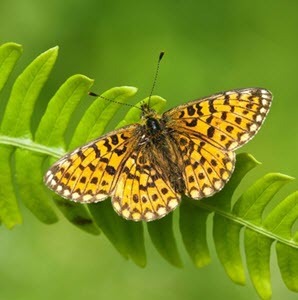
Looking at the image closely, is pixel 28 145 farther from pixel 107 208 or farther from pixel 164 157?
pixel 164 157

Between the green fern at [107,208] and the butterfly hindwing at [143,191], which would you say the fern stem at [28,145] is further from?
the butterfly hindwing at [143,191]

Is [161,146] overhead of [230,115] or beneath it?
beneath

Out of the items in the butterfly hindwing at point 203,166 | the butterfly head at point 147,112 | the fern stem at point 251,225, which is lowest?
the fern stem at point 251,225

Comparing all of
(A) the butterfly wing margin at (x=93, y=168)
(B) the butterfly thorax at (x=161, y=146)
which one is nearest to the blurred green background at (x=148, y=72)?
(B) the butterfly thorax at (x=161, y=146)

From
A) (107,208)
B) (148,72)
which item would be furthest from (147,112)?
(148,72)

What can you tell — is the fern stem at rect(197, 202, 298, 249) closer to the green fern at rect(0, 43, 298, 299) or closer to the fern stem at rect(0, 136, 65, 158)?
the green fern at rect(0, 43, 298, 299)

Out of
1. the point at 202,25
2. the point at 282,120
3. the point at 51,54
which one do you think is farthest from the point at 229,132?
the point at 202,25
